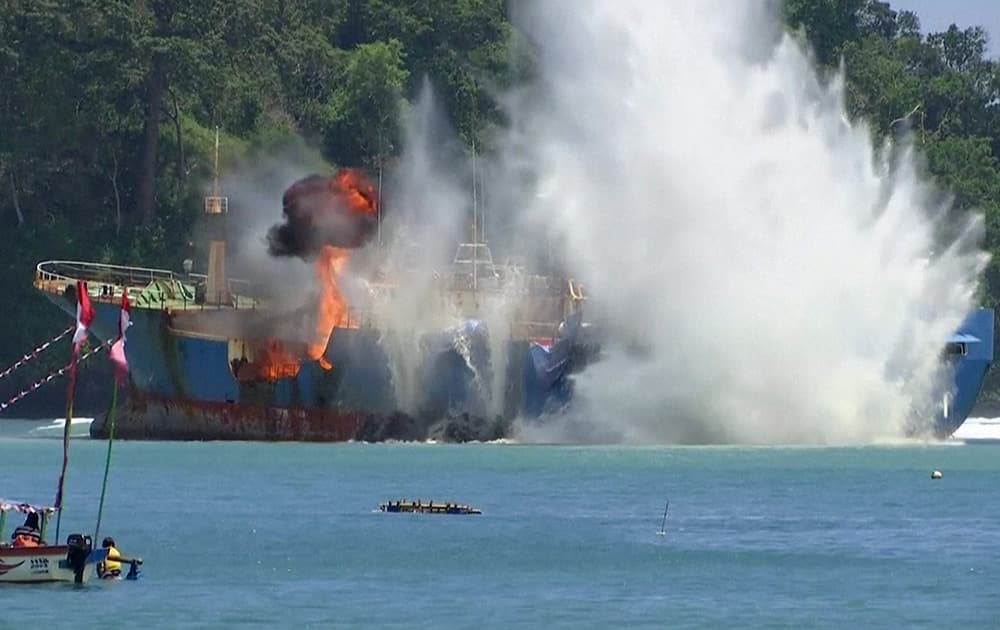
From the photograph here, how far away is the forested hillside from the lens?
15500cm

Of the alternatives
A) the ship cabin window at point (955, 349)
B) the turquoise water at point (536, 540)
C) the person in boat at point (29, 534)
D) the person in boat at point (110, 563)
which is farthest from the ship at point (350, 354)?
the person in boat at point (29, 534)

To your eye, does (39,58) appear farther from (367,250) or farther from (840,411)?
(840,411)

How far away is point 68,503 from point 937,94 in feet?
345

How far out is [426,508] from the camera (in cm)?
→ 8388

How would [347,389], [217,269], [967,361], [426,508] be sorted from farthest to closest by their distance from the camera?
[217,269] → [347,389] → [967,361] → [426,508]

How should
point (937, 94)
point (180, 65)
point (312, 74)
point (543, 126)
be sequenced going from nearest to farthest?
point (543, 126) < point (180, 65) < point (312, 74) < point (937, 94)

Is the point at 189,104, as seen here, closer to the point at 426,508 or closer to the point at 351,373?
the point at 351,373

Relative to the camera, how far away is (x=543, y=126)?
143 metres

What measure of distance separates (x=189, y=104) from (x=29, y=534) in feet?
314

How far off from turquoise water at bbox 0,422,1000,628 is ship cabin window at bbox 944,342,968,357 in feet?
21.1

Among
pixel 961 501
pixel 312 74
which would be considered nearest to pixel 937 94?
pixel 312 74

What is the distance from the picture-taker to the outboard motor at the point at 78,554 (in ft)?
211

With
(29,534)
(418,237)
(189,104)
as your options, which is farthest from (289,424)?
(29,534)

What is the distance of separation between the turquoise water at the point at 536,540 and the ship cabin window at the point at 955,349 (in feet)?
21.1
